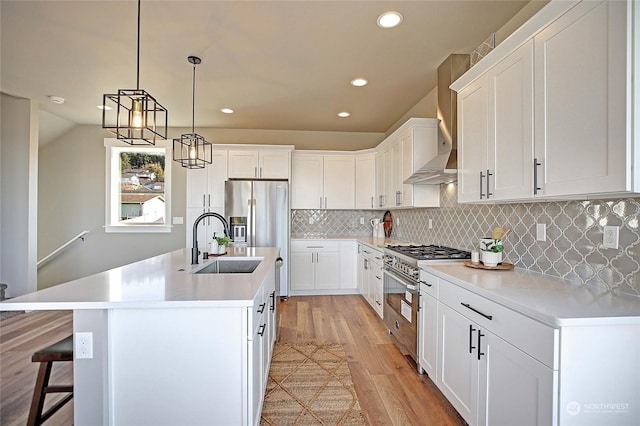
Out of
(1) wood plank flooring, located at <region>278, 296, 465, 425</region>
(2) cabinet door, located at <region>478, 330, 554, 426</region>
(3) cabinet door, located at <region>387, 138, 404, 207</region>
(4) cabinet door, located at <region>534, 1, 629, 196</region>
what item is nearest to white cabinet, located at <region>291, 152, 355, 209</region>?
(3) cabinet door, located at <region>387, 138, 404, 207</region>

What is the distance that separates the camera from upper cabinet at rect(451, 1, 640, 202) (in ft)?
3.63

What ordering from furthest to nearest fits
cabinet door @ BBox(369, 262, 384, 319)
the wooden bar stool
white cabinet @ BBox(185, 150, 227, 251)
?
white cabinet @ BBox(185, 150, 227, 251)
cabinet door @ BBox(369, 262, 384, 319)
the wooden bar stool

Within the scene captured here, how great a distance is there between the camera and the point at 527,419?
123 cm

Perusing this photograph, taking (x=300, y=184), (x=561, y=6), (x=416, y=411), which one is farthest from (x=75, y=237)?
(x=561, y=6)

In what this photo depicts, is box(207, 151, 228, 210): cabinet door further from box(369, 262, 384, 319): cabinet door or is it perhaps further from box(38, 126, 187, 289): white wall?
box(369, 262, 384, 319): cabinet door

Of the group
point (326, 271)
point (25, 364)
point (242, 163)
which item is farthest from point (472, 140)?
point (25, 364)

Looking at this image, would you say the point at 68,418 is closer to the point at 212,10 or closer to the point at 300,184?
the point at 212,10

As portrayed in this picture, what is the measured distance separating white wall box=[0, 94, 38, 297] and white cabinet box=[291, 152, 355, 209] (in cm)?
358

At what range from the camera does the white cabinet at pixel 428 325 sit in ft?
6.76

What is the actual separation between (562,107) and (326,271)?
370cm

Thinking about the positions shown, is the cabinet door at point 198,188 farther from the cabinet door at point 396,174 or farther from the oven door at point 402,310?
the oven door at point 402,310

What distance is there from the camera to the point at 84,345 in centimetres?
127

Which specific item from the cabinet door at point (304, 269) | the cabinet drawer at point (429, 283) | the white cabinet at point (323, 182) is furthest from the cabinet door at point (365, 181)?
the cabinet drawer at point (429, 283)

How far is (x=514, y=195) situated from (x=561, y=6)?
3.06ft
